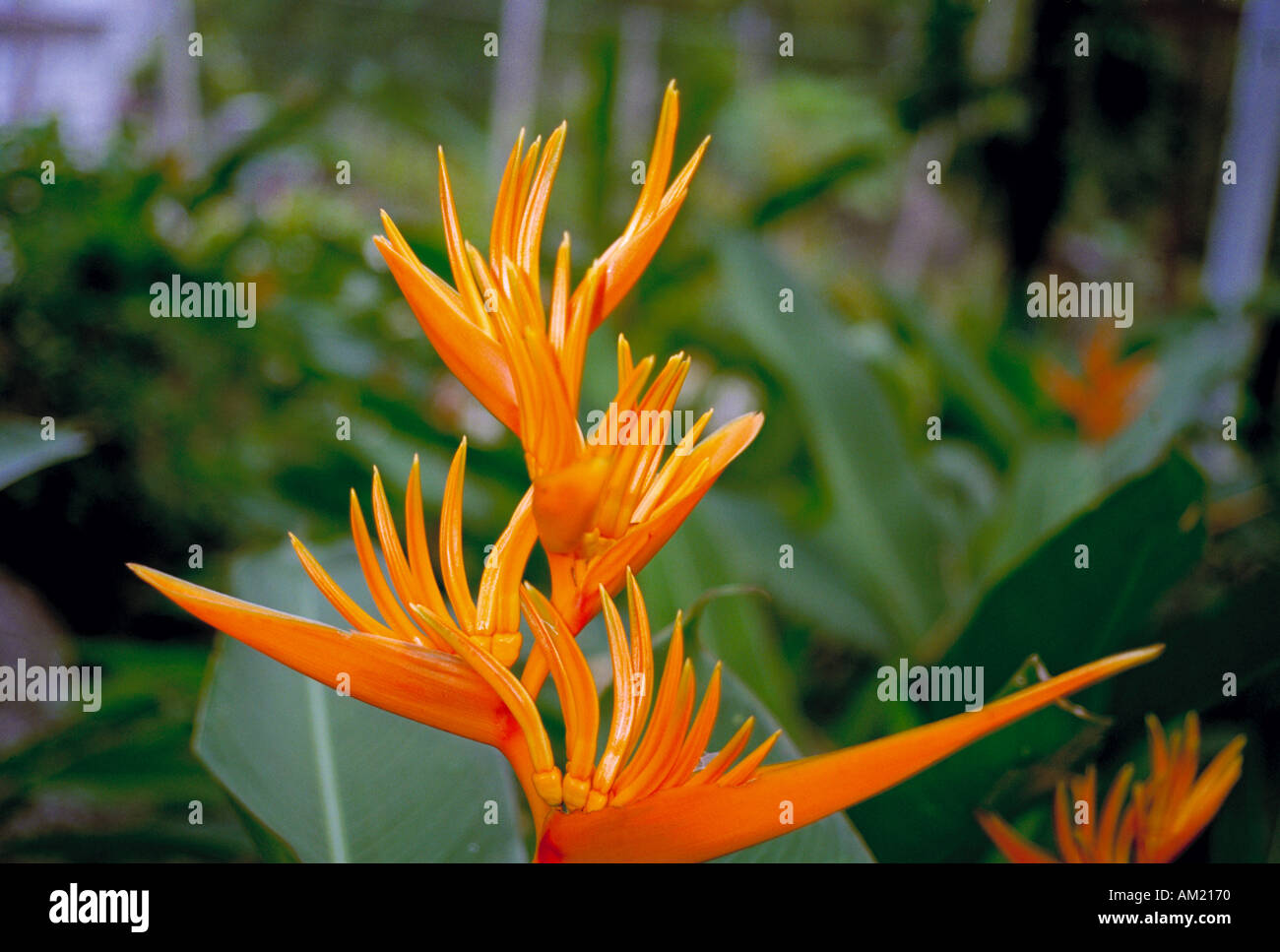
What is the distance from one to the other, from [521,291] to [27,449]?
304 mm

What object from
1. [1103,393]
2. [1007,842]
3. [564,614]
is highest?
[1103,393]

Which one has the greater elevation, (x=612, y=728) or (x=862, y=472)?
(x=862, y=472)

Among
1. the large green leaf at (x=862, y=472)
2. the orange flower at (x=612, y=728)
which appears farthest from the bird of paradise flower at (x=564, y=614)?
the large green leaf at (x=862, y=472)

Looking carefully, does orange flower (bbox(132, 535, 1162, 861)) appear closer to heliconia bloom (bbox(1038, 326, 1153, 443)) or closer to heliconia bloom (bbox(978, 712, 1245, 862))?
heliconia bloom (bbox(978, 712, 1245, 862))

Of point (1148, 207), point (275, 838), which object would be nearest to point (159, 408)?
point (275, 838)

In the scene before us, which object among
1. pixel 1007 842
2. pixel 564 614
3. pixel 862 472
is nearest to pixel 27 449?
pixel 564 614

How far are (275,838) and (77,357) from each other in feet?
1.93

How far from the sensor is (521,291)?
204 mm

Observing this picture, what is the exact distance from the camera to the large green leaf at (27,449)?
0.38 m

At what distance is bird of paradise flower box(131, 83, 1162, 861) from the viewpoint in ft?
0.65

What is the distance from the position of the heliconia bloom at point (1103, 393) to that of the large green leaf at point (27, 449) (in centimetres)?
98

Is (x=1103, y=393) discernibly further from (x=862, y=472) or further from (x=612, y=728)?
(x=612, y=728)
